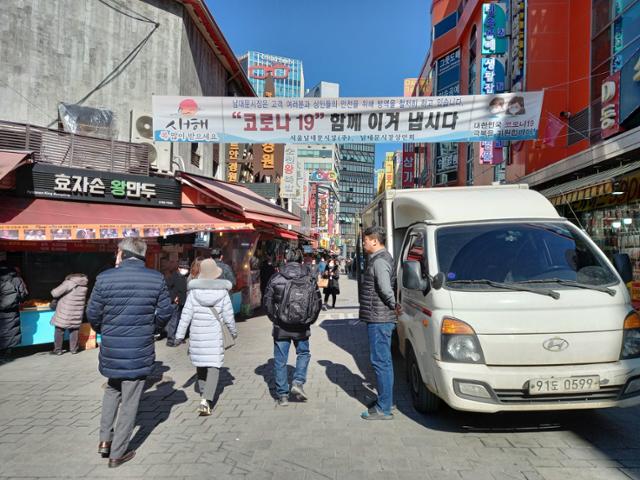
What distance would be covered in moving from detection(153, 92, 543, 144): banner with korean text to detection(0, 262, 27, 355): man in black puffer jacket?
3.72m

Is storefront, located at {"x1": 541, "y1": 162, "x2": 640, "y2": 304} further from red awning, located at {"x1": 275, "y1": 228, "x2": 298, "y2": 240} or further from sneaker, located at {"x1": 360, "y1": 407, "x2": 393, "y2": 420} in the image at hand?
red awning, located at {"x1": 275, "y1": 228, "x2": 298, "y2": 240}

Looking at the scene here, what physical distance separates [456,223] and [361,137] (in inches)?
178

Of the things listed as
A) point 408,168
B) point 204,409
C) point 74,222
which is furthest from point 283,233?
point 408,168

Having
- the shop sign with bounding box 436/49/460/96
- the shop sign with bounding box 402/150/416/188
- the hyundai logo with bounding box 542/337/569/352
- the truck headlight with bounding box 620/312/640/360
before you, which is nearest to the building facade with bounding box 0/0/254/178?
the hyundai logo with bounding box 542/337/569/352

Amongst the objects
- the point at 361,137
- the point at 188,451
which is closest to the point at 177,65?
the point at 361,137

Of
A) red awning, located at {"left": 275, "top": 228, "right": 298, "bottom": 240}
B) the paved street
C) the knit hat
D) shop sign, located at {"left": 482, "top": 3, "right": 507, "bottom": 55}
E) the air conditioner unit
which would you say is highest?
shop sign, located at {"left": 482, "top": 3, "right": 507, "bottom": 55}

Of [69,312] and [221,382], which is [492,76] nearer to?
[221,382]

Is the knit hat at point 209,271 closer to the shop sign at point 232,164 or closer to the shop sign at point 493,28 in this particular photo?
the shop sign at point 232,164

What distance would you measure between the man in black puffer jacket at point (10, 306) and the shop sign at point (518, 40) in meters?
15.2

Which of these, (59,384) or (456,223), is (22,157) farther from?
(456,223)

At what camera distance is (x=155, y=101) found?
29.2ft

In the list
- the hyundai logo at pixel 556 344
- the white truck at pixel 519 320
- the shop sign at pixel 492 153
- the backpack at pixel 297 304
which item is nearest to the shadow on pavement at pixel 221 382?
the backpack at pixel 297 304

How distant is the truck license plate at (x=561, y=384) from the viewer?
359 cm

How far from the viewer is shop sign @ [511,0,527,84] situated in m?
14.7
